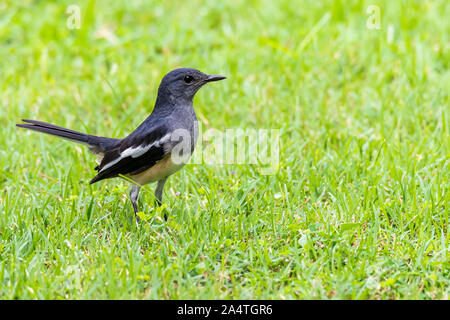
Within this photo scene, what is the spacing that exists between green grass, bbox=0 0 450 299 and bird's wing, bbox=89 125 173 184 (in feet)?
0.69

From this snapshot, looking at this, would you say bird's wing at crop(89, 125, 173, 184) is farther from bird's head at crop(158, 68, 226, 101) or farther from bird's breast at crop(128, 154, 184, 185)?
bird's head at crop(158, 68, 226, 101)

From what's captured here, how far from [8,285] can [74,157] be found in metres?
2.37

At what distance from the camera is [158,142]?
5020 mm

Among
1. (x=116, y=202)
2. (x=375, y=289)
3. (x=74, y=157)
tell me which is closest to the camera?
(x=375, y=289)

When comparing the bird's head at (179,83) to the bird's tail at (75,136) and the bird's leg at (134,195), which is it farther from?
the bird's leg at (134,195)

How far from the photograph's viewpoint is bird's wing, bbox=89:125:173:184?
500 centimetres

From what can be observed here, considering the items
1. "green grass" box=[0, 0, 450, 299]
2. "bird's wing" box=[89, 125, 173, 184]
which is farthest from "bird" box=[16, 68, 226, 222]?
"green grass" box=[0, 0, 450, 299]

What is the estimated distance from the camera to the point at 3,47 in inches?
360

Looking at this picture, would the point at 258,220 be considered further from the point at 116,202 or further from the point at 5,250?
the point at 5,250

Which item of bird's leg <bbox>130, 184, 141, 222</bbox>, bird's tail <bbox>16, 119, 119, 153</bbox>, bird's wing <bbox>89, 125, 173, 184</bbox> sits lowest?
bird's leg <bbox>130, 184, 141, 222</bbox>

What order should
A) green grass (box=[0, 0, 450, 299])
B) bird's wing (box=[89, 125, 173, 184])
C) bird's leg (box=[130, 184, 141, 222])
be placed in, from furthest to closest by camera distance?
bird's leg (box=[130, 184, 141, 222]), bird's wing (box=[89, 125, 173, 184]), green grass (box=[0, 0, 450, 299])

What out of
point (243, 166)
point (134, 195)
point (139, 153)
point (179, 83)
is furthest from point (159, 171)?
point (243, 166)

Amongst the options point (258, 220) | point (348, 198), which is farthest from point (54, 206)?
point (348, 198)

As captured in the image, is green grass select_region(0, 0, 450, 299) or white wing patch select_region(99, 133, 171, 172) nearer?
green grass select_region(0, 0, 450, 299)
